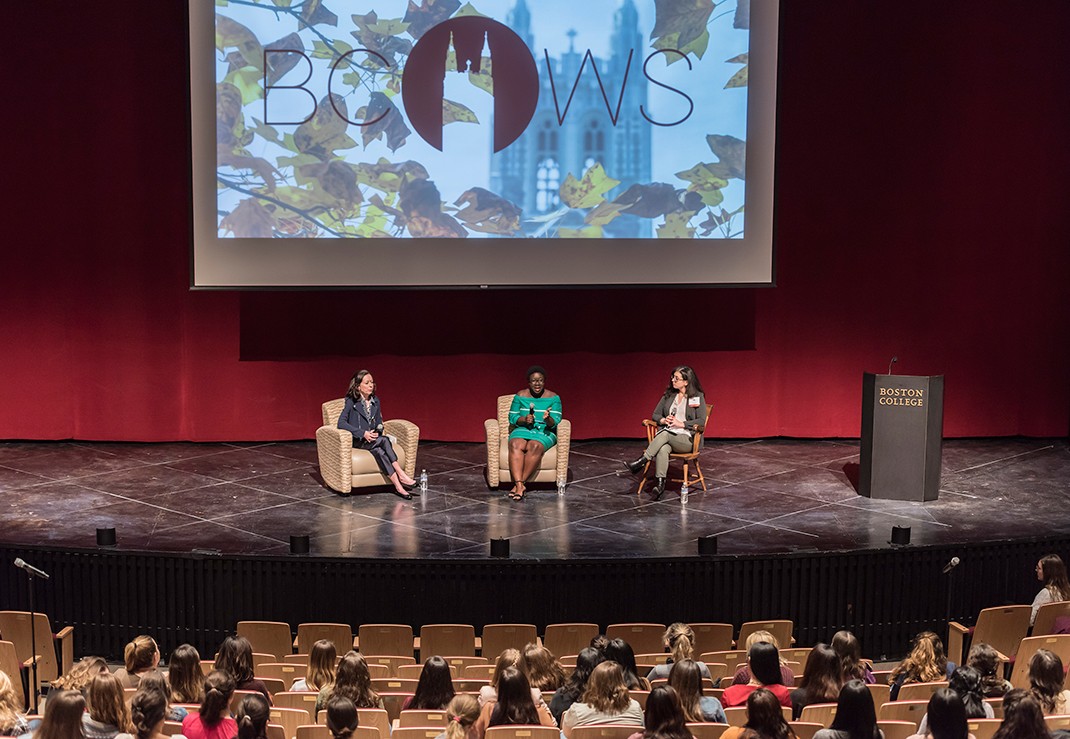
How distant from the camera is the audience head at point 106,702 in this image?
4266 millimetres

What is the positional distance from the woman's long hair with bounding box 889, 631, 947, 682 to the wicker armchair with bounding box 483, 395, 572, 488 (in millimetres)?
4094

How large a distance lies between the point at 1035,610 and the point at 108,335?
24.0ft

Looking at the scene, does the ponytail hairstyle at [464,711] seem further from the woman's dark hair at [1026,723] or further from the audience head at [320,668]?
the woman's dark hair at [1026,723]

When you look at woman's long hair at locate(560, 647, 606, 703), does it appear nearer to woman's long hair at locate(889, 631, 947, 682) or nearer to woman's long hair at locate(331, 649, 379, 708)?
woman's long hair at locate(331, 649, 379, 708)

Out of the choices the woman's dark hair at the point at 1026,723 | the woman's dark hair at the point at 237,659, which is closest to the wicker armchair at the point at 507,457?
the woman's dark hair at the point at 237,659

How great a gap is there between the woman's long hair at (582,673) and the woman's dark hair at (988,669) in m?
1.40

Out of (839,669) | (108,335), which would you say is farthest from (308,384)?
(839,669)

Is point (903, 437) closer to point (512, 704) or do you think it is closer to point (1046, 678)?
point (1046, 678)

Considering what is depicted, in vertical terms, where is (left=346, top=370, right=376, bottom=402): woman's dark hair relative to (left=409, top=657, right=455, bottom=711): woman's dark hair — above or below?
above

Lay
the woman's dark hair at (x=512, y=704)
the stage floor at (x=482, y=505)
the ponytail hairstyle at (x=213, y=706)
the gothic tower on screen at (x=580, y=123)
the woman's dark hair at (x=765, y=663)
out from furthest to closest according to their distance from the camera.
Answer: the gothic tower on screen at (x=580, y=123), the stage floor at (x=482, y=505), the woman's dark hair at (x=765, y=663), the woman's dark hair at (x=512, y=704), the ponytail hairstyle at (x=213, y=706)

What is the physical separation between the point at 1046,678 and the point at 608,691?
158 centimetres

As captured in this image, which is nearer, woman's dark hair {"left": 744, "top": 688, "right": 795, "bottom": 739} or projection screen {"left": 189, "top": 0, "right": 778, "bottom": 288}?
woman's dark hair {"left": 744, "top": 688, "right": 795, "bottom": 739}

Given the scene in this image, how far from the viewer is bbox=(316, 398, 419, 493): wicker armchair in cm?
886

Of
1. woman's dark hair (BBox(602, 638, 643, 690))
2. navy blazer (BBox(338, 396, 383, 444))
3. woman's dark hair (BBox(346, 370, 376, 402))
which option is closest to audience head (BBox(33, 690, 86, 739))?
woman's dark hair (BBox(602, 638, 643, 690))
